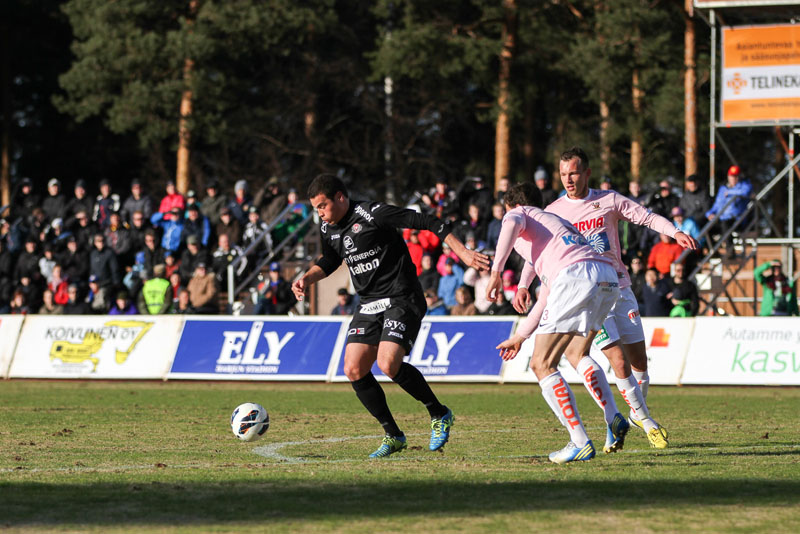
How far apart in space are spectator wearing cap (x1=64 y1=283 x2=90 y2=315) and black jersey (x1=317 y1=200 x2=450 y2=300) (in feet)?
48.2

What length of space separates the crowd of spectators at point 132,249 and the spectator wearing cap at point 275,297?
0.12m

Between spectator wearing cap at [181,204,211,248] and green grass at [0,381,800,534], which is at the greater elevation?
spectator wearing cap at [181,204,211,248]

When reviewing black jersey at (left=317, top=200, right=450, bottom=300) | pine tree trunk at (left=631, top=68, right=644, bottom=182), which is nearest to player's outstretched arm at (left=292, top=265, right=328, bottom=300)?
black jersey at (left=317, top=200, right=450, bottom=300)

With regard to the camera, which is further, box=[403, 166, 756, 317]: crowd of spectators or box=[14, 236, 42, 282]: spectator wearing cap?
box=[14, 236, 42, 282]: spectator wearing cap

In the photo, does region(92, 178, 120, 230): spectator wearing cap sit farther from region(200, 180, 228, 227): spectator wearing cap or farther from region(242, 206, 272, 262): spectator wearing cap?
region(242, 206, 272, 262): spectator wearing cap

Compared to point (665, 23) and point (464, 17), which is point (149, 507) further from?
point (464, 17)

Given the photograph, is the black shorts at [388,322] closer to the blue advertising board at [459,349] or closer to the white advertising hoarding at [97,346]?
the blue advertising board at [459,349]

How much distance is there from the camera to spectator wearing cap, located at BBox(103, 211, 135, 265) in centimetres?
2541

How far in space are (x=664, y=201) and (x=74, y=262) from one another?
39.1 feet

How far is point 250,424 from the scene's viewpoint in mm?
10664

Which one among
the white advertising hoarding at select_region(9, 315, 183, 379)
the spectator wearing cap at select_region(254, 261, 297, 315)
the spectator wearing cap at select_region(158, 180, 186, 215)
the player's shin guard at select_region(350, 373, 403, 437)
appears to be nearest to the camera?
the player's shin guard at select_region(350, 373, 403, 437)

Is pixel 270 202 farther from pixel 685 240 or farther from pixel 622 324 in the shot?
pixel 685 240

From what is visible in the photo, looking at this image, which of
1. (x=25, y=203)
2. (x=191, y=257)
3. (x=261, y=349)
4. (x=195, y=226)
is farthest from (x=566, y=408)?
(x=25, y=203)

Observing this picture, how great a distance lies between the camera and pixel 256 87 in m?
46.0
